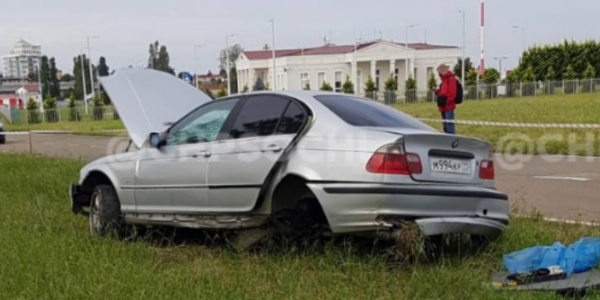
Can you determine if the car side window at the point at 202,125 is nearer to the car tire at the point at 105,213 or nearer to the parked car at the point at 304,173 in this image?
the parked car at the point at 304,173

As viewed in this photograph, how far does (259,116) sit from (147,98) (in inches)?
104

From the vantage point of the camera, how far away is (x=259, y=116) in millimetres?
5461

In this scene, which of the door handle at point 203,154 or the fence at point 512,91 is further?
the fence at point 512,91

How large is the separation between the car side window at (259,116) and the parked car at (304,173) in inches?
0.5

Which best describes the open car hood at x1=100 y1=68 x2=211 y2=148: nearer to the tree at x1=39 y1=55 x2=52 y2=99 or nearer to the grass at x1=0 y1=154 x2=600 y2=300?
the grass at x1=0 y1=154 x2=600 y2=300

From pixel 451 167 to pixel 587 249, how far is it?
45.2 inches

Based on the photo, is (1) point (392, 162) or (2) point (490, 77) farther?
(2) point (490, 77)

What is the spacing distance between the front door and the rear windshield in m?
0.97

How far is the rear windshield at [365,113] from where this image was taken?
514cm

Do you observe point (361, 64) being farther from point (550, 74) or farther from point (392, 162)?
point (392, 162)

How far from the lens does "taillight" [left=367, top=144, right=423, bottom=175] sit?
459 cm

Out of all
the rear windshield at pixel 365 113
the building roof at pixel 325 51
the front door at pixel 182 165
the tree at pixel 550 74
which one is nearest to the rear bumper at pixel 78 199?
the front door at pixel 182 165

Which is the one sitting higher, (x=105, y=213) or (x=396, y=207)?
(x=396, y=207)

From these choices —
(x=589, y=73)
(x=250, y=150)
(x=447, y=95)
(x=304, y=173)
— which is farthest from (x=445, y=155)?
(x=589, y=73)
